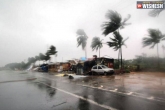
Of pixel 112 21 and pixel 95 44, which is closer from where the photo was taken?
pixel 112 21

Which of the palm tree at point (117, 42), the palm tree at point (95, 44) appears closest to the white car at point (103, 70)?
the palm tree at point (117, 42)

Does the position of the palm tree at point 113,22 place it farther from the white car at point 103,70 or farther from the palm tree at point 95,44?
the palm tree at point 95,44

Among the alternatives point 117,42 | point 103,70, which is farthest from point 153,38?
point 103,70

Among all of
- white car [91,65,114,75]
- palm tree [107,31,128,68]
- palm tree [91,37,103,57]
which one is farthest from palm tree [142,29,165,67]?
palm tree [91,37,103,57]

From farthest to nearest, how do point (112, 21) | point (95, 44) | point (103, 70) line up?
point (95, 44), point (112, 21), point (103, 70)

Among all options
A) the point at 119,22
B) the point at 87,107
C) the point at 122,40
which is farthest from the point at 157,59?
the point at 87,107

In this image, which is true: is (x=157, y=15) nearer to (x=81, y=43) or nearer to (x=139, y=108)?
(x=139, y=108)

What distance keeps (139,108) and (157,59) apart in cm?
2568

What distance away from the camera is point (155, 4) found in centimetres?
1339

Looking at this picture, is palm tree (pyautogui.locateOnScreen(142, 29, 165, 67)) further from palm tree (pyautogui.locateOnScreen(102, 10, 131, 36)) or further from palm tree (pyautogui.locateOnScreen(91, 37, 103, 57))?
palm tree (pyautogui.locateOnScreen(91, 37, 103, 57))

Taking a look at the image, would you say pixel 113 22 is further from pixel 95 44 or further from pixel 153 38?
pixel 95 44

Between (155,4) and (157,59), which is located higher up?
(155,4)

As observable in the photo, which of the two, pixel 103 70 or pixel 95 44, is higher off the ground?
pixel 95 44

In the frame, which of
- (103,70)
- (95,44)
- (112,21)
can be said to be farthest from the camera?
(95,44)
